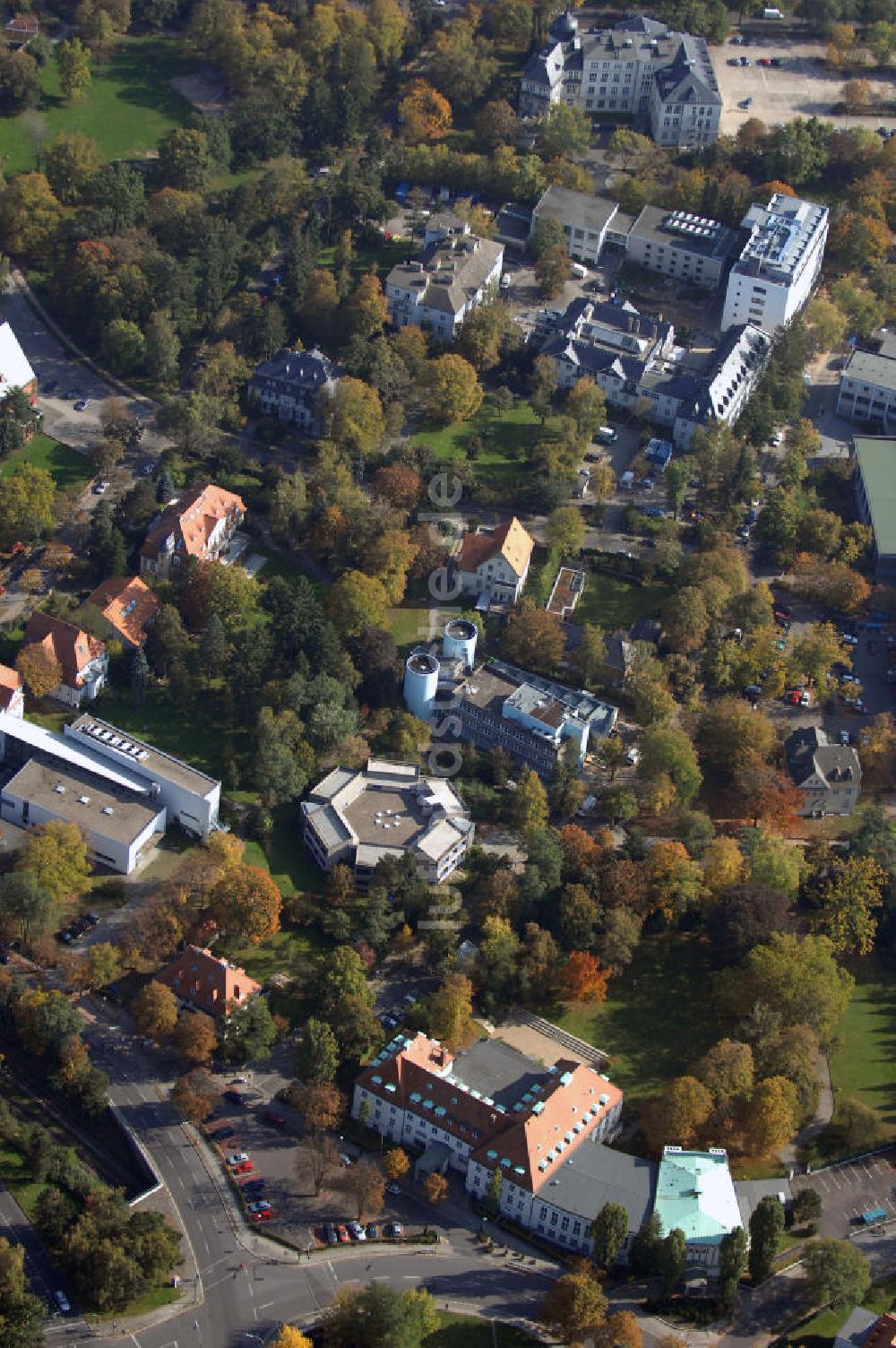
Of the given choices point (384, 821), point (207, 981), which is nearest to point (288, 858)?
point (384, 821)

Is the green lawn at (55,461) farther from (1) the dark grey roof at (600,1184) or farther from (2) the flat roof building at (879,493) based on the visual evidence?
(1) the dark grey roof at (600,1184)

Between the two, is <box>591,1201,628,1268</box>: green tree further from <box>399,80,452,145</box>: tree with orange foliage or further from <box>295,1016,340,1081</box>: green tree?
<box>399,80,452,145</box>: tree with orange foliage

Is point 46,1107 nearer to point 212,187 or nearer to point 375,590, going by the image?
point 375,590

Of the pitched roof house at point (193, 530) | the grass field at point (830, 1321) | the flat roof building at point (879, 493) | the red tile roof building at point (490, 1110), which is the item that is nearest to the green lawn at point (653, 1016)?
the red tile roof building at point (490, 1110)

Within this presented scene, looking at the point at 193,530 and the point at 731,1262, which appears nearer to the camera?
the point at 731,1262

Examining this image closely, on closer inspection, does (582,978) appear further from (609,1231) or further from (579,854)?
(609,1231)
